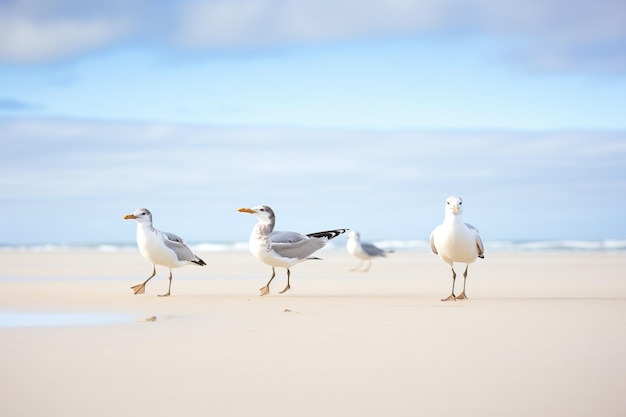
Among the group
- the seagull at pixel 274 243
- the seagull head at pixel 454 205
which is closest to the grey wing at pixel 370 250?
the seagull at pixel 274 243

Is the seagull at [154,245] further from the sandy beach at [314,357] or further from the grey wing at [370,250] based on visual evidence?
the grey wing at [370,250]

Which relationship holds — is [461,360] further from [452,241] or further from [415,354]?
[452,241]

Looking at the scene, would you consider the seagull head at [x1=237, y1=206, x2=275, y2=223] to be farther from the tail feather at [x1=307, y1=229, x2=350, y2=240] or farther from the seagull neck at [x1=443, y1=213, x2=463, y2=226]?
the seagull neck at [x1=443, y1=213, x2=463, y2=226]

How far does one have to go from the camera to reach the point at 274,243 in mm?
10859

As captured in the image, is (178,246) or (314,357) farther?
(178,246)

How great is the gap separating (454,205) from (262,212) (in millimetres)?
2682

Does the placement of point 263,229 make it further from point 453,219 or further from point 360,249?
point 360,249

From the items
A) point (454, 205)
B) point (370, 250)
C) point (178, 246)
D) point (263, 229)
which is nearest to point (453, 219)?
Result: point (454, 205)

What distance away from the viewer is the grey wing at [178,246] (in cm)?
1095

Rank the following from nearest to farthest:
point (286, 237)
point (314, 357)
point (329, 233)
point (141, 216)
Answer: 1. point (314, 357)
2. point (141, 216)
3. point (286, 237)
4. point (329, 233)

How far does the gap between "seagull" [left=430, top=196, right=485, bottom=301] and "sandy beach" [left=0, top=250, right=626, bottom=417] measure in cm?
60

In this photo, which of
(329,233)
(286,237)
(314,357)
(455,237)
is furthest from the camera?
(329,233)

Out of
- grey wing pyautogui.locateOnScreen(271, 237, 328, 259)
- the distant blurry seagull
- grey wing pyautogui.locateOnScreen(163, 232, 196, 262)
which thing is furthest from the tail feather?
the distant blurry seagull

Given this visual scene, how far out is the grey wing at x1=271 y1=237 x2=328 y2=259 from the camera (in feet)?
35.8
